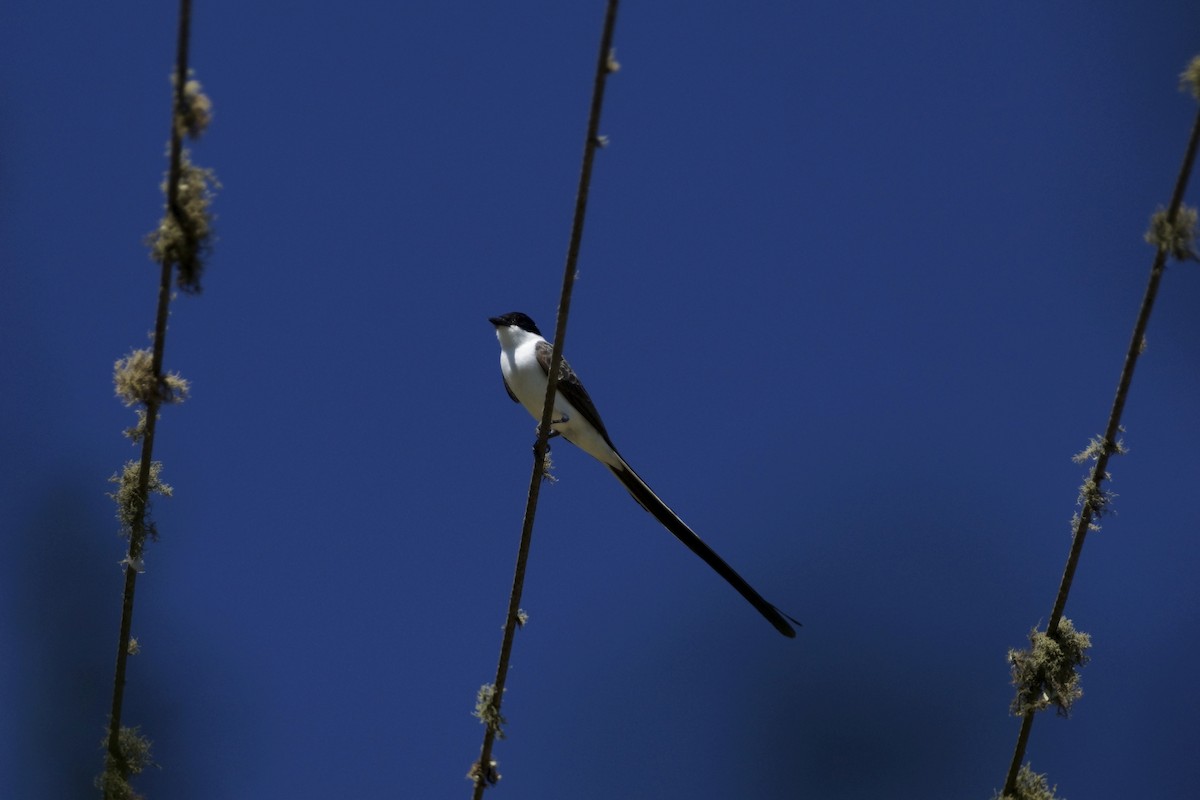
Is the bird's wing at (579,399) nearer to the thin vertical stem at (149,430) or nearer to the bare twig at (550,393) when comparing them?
the bare twig at (550,393)

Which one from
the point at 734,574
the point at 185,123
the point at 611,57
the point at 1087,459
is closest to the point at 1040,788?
the point at 1087,459

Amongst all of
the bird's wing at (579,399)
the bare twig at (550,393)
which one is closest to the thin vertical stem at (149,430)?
the bare twig at (550,393)

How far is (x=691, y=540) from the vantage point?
4.27 m

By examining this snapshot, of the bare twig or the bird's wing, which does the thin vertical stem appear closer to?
the bare twig

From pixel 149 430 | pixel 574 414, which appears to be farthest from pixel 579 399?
pixel 149 430

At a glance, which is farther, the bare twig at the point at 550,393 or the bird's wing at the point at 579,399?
the bird's wing at the point at 579,399

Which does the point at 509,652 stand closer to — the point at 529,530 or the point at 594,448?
the point at 529,530

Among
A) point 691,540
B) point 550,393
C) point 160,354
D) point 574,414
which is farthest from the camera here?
point 574,414

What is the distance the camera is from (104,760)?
9.96 ft

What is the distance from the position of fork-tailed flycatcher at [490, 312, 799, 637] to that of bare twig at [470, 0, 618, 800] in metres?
0.96

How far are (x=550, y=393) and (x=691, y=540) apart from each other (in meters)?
1.34

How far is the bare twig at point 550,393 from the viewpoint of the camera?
257cm

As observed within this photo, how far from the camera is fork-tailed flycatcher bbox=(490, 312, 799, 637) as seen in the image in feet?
13.3

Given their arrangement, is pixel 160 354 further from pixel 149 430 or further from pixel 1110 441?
pixel 1110 441
